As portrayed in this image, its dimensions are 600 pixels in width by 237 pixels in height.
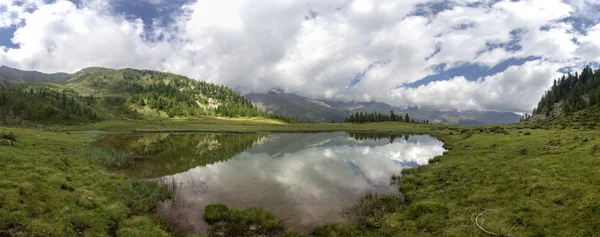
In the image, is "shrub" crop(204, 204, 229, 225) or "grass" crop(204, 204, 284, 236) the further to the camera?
"shrub" crop(204, 204, 229, 225)

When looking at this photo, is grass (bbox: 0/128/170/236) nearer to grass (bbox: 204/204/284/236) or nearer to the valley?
the valley

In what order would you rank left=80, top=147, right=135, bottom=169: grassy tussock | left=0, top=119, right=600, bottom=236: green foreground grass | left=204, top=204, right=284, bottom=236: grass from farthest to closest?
left=80, top=147, right=135, bottom=169: grassy tussock → left=204, top=204, right=284, bottom=236: grass → left=0, top=119, right=600, bottom=236: green foreground grass

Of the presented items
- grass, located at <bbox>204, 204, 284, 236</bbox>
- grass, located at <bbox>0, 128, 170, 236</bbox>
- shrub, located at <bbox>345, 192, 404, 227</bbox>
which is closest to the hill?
shrub, located at <bbox>345, 192, 404, 227</bbox>

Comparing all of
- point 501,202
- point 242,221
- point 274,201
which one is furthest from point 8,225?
point 501,202

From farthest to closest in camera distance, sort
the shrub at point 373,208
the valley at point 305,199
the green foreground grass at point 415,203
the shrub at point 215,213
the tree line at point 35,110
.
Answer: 1. the tree line at point 35,110
2. the shrub at point 215,213
3. the shrub at point 373,208
4. the valley at point 305,199
5. the green foreground grass at point 415,203

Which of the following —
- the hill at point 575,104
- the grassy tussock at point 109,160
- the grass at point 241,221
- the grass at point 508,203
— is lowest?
the grass at point 241,221

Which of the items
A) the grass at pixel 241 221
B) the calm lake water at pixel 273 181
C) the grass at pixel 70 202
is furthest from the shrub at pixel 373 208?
the grass at pixel 70 202

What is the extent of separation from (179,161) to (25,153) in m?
19.6

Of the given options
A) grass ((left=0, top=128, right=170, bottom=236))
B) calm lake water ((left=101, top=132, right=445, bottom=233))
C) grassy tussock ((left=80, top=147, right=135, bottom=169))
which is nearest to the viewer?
grass ((left=0, top=128, right=170, bottom=236))

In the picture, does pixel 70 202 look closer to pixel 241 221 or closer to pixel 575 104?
pixel 241 221

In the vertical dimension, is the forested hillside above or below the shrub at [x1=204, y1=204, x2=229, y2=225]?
above

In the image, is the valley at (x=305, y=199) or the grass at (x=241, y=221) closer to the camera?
the valley at (x=305, y=199)

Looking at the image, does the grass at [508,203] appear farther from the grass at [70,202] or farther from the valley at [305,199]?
the grass at [70,202]

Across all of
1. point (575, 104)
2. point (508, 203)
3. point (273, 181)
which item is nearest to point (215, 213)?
point (273, 181)
